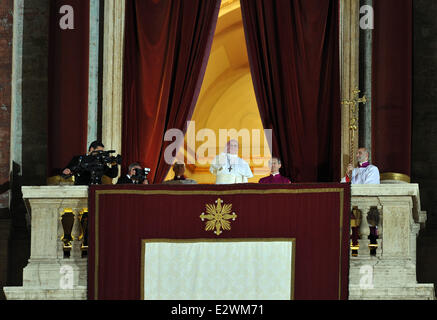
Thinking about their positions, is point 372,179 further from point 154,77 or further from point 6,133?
point 6,133

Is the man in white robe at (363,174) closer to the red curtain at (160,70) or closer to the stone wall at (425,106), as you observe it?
the stone wall at (425,106)

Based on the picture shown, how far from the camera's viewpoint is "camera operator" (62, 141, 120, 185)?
11.1 metres

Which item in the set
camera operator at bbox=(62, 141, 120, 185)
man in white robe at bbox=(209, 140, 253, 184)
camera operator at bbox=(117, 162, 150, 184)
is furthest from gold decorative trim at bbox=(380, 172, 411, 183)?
camera operator at bbox=(62, 141, 120, 185)

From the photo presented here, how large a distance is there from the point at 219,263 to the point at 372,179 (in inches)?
89.1

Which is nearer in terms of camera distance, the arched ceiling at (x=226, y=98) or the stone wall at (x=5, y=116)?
the stone wall at (x=5, y=116)

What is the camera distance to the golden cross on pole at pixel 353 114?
1248 centimetres

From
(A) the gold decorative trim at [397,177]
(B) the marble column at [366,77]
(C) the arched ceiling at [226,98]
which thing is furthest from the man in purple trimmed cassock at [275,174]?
(C) the arched ceiling at [226,98]

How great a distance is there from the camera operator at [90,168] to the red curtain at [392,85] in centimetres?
363

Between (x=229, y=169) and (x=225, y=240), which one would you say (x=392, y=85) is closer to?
(x=229, y=169)

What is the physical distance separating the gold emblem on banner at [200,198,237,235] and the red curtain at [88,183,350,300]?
0.15 ft

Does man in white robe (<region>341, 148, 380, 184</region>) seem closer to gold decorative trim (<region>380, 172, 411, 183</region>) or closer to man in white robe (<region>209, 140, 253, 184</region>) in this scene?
gold decorative trim (<region>380, 172, 411, 183</region>)

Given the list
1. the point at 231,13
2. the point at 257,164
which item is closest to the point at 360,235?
the point at 231,13

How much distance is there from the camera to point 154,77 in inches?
523

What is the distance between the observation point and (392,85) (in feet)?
41.7
